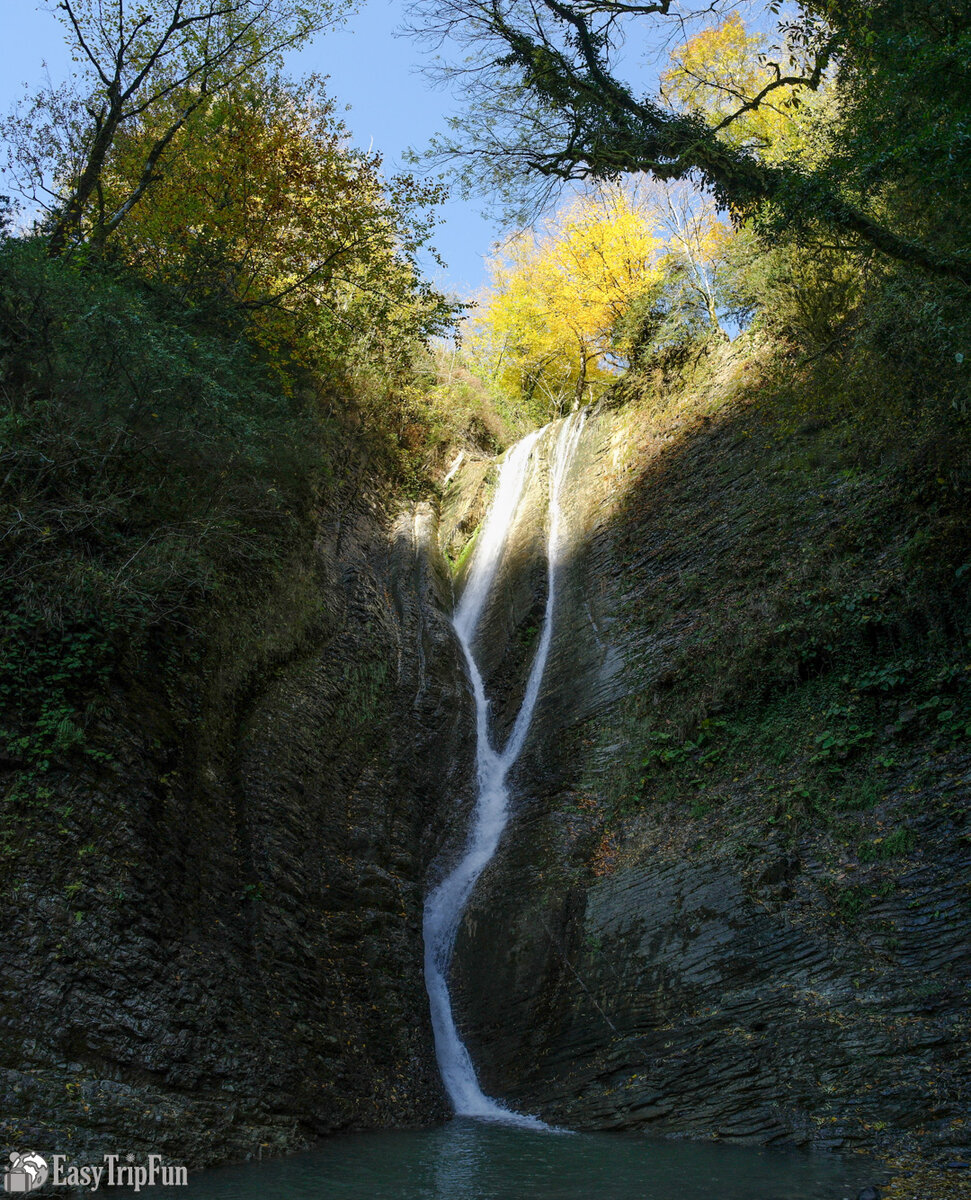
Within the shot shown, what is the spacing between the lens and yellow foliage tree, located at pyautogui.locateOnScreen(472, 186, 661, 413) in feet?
80.2

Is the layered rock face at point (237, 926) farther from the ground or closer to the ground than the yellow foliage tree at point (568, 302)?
closer to the ground

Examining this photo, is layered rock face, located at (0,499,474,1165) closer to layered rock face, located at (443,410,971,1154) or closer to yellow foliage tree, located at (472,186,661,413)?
layered rock face, located at (443,410,971,1154)

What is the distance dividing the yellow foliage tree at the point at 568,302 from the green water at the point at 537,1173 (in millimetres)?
20117

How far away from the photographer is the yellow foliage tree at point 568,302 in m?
24.4

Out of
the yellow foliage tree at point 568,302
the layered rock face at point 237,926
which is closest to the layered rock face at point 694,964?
the layered rock face at point 237,926

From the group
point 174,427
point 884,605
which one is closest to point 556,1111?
point 884,605

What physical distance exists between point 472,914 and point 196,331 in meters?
10.3

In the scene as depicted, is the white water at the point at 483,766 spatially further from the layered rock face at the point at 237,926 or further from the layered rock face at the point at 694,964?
the layered rock face at the point at 237,926

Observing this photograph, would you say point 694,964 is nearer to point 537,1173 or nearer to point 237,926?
point 537,1173

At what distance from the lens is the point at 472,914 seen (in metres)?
11.8

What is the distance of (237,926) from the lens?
8.97m

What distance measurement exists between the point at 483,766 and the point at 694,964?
637cm

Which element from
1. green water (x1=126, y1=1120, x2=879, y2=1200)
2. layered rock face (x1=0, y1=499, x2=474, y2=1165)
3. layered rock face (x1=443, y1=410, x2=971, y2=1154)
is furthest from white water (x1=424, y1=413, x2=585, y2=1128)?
→ green water (x1=126, y1=1120, x2=879, y2=1200)

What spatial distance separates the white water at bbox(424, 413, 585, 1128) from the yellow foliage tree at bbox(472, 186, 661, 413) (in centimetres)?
457
